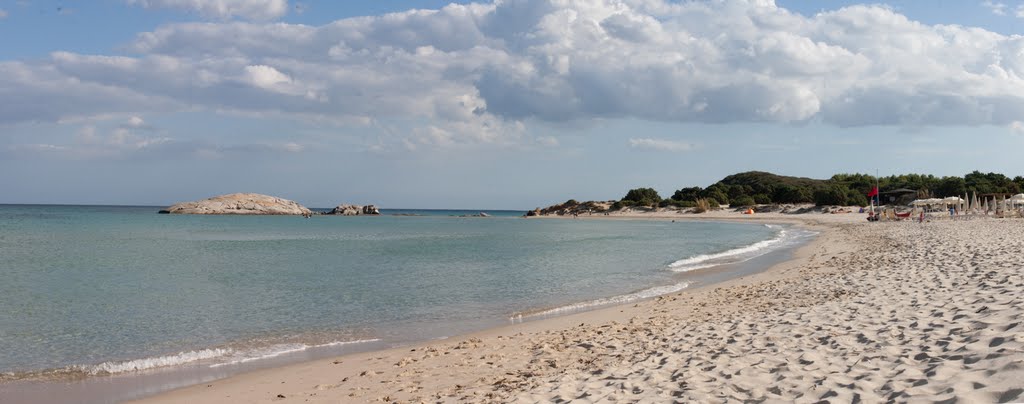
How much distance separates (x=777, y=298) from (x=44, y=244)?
40070 millimetres

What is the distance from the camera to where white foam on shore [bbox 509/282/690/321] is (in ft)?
43.9

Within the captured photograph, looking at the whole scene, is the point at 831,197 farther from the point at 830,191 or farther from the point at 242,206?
the point at 242,206

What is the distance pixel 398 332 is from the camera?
38.3 ft

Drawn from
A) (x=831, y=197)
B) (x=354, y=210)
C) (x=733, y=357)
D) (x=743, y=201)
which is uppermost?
(x=831, y=197)

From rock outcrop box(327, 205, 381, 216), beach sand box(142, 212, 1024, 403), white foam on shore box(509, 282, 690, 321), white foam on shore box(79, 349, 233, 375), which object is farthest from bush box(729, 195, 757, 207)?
white foam on shore box(79, 349, 233, 375)

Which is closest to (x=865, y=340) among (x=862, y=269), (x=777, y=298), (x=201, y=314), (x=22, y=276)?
(x=777, y=298)

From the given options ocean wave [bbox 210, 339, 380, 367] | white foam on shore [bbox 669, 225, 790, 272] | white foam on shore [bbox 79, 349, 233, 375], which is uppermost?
white foam on shore [bbox 669, 225, 790, 272]

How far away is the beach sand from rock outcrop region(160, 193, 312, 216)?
12455cm

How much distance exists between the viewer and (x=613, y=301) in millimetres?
14945

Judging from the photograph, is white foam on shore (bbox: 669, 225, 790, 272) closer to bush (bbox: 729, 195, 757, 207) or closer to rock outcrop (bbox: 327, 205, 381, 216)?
bush (bbox: 729, 195, 757, 207)

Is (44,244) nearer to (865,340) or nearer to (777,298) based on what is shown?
(777,298)

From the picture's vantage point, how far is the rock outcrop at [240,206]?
12712 centimetres

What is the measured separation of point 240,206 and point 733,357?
135 m

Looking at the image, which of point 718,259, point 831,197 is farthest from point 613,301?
point 831,197
